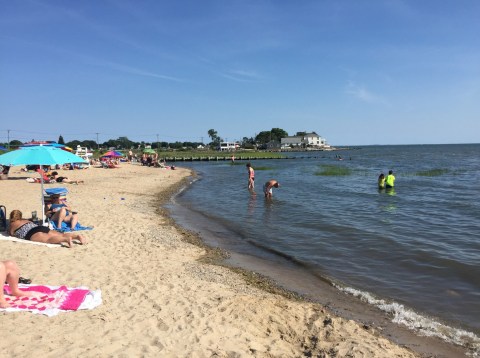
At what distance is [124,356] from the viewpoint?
449 cm

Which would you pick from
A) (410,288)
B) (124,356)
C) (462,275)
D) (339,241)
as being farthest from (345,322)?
(339,241)

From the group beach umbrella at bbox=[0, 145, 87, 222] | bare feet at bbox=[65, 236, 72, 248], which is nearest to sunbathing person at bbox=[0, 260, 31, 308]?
bare feet at bbox=[65, 236, 72, 248]

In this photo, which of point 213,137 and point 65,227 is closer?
point 65,227

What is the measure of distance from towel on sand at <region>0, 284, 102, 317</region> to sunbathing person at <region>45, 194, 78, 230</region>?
4.57 meters

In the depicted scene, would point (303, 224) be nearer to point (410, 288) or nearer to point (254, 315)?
point (410, 288)

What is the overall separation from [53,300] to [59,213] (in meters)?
5.21

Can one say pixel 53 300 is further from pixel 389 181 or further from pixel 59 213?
pixel 389 181

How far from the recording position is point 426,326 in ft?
20.8

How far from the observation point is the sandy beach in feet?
15.7

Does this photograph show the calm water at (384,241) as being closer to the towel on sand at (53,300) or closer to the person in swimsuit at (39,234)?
the person in swimsuit at (39,234)

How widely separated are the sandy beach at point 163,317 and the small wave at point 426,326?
3.25 ft

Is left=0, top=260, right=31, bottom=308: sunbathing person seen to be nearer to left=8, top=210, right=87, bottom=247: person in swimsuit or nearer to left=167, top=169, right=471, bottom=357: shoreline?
left=8, top=210, right=87, bottom=247: person in swimsuit

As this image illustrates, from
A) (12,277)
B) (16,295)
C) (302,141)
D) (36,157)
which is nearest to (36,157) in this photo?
(36,157)

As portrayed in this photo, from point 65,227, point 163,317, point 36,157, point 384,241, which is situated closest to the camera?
point 163,317
